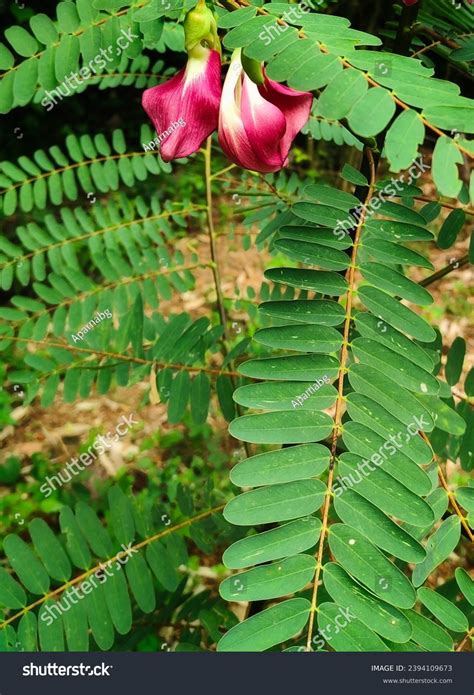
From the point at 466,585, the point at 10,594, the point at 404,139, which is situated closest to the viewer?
the point at 404,139

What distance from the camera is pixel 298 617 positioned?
1.68 ft

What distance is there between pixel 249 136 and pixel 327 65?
0.08 meters

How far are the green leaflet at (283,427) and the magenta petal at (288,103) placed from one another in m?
0.23

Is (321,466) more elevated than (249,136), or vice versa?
(249,136)

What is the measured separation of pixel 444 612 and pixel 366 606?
0.55ft

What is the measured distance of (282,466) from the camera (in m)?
0.55

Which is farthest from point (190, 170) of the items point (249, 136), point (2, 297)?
point (249, 136)

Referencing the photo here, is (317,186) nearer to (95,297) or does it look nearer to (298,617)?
(298,617)

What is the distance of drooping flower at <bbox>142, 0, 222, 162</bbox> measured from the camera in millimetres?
574

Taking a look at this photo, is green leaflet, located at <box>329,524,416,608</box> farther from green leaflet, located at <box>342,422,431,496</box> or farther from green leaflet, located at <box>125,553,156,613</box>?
green leaflet, located at <box>125,553,156,613</box>

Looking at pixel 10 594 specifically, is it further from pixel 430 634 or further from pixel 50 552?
pixel 430 634

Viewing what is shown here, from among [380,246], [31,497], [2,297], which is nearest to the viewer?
[380,246]

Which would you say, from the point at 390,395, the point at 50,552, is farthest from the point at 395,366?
the point at 50,552

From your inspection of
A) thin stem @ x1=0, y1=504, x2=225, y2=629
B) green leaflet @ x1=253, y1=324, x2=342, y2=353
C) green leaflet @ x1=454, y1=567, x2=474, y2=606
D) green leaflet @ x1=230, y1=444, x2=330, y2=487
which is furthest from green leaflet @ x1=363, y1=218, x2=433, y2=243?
thin stem @ x1=0, y1=504, x2=225, y2=629
